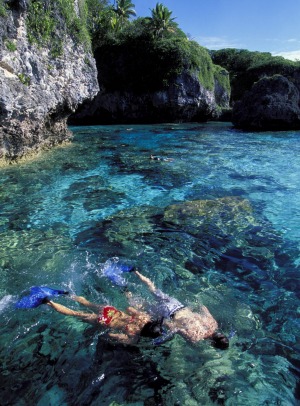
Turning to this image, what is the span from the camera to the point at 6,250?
5.91 meters

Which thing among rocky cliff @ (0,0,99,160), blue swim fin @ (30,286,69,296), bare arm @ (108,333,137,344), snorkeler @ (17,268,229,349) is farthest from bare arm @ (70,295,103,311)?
rocky cliff @ (0,0,99,160)

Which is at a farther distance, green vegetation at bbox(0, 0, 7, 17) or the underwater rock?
green vegetation at bbox(0, 0, 7, 17)

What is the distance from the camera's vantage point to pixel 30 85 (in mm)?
12000

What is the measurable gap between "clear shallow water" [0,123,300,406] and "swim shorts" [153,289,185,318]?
0.71 feet

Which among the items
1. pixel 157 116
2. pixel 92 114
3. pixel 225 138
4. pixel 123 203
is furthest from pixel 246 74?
pixel 123 203

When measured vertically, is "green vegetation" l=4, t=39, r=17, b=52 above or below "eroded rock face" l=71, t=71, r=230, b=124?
above

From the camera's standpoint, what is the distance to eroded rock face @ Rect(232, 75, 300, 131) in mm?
24453

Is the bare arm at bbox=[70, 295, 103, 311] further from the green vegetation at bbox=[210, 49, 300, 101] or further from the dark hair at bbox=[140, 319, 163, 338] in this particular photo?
the green vegetation at bbox=[210, 49, 300, 101]

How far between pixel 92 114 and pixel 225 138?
1847 centimetres

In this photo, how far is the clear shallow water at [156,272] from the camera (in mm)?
3379

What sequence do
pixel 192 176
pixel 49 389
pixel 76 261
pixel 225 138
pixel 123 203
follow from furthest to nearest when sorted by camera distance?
pixel 225 138
pixel 192 176
pixel 123 203
pixel 76 261
pixel 49 389

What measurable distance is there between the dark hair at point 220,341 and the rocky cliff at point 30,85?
9.83 meters

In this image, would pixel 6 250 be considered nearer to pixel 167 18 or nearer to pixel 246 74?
pixel 167 18

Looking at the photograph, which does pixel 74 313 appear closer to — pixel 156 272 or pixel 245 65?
pixel 156 272
